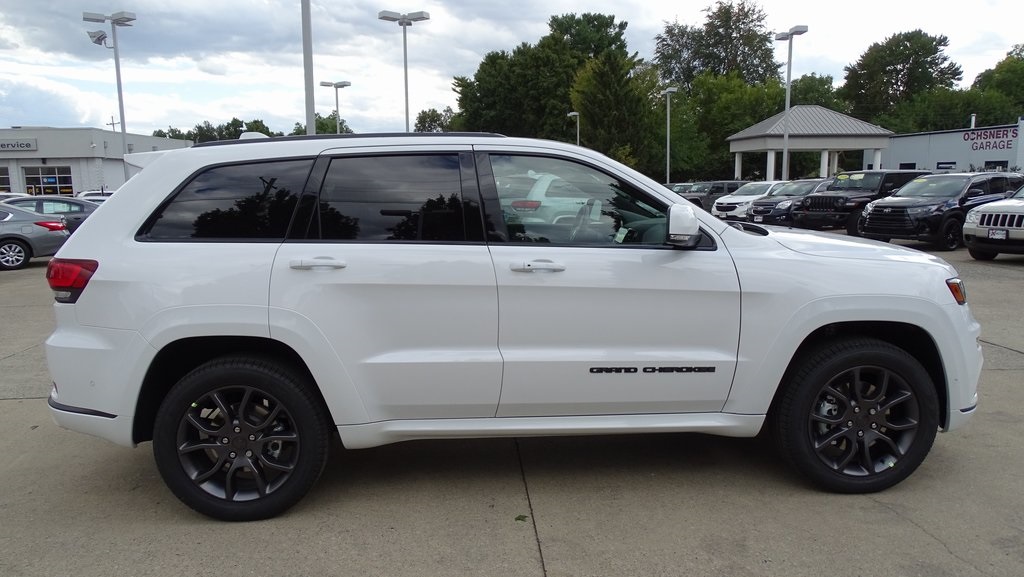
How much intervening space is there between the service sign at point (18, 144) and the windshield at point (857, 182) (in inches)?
1975

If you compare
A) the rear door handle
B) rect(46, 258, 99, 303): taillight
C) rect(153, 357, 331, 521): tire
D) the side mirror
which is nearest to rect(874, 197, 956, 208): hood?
the side mirror

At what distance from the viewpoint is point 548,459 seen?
416 cm

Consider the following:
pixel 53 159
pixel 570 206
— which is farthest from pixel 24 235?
pixel 53 159

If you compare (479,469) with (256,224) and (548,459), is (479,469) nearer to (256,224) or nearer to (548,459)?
(548,459)

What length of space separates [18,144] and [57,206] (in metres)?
38.9

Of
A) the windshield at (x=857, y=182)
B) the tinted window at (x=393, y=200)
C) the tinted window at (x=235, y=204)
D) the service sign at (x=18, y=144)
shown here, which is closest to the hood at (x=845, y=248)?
the tinted window at (x=393, y=200)

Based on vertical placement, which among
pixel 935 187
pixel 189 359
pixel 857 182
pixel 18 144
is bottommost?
pixel 189 359

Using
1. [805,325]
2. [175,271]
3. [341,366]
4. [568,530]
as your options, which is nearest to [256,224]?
[175,271]

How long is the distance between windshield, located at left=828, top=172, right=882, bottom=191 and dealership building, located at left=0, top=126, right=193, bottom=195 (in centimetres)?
4384

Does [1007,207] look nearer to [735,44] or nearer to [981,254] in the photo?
[981,254]

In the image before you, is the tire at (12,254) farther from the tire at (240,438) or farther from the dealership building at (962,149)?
the dealership building at (962,149)

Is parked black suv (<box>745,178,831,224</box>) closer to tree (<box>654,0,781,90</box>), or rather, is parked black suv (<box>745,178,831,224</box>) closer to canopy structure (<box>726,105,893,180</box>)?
canopy structure (<box>726,105,893,180</box>)

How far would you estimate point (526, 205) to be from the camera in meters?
3.49

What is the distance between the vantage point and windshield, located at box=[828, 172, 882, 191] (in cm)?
1836
